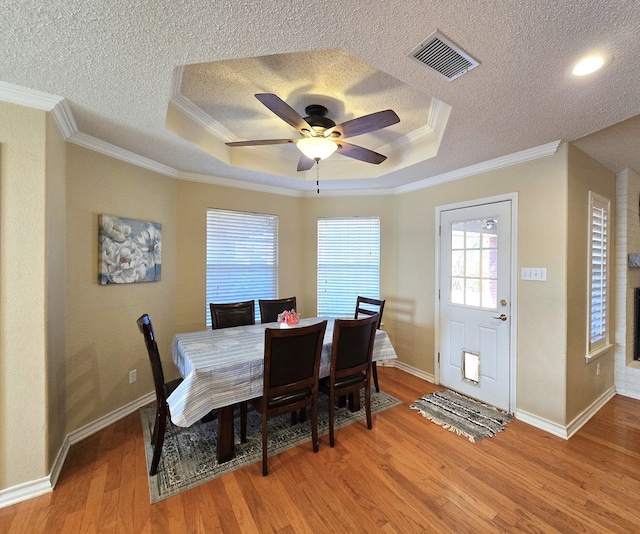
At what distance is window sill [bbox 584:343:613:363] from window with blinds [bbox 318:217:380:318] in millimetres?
2189

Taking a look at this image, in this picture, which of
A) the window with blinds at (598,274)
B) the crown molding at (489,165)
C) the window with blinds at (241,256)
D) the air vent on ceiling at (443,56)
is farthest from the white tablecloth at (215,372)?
the window with blinds at (598,274)

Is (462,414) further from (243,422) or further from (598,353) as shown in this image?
(243,422)

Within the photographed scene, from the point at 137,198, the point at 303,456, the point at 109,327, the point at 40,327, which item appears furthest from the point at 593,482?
the point at 137,198

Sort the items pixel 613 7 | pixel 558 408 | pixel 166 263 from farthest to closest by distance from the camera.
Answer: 1. pixel 166 263
2. pixel 558 408
3. pixel 613 7

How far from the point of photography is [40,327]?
1.75 meters

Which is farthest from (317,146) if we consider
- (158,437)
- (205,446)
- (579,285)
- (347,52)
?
(579,285)

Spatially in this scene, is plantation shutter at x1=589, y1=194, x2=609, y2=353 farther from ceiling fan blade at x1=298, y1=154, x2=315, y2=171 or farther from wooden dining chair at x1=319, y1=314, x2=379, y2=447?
ceiling fan blade at x1=298, y1=154, x2=315, y2=171

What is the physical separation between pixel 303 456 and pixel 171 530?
2.93 ft

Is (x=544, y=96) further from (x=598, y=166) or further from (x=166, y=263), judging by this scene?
(x=166, y=263)

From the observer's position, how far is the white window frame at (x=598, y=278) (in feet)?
8.65

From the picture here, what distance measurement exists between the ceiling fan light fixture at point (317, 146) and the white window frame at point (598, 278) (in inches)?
99.1

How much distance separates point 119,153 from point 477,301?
3765 mm

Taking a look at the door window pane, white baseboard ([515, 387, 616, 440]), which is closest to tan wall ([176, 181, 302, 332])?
the door window pane

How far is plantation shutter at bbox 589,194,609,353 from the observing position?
105 inches
